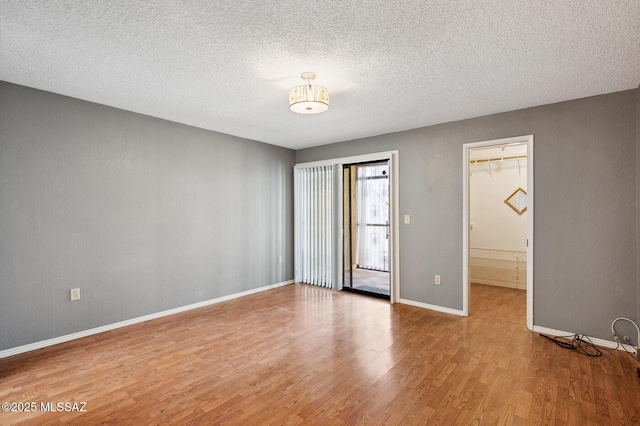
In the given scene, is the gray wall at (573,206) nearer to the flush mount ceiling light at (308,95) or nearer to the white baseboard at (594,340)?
the white baseboard at (594,340)

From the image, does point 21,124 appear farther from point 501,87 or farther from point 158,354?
point 501,87

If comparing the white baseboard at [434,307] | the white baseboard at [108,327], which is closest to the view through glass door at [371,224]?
the white baseboard at [434,307]

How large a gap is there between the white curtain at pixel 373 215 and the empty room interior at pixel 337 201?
1238 mm

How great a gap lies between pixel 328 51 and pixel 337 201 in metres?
3.08

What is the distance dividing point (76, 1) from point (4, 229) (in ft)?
7.42

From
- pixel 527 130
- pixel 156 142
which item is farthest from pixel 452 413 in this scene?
pixel 156 142

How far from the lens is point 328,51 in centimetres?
223

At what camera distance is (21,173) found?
2859mm

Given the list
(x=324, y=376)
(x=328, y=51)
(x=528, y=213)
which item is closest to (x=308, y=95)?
(x=328, y=51)

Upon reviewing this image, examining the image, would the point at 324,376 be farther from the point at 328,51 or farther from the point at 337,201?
the point at 337,201

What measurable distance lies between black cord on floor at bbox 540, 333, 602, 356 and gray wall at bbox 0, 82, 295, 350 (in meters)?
3.96

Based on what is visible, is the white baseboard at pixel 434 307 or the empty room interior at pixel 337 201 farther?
the white baseboard at pixel 434 307

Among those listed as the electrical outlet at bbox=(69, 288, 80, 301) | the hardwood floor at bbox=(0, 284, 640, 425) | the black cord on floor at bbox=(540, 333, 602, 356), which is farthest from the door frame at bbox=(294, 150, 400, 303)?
the electrical outlet at bbox=(69, 288, 80, 301)

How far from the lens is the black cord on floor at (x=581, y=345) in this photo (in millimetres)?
2840
